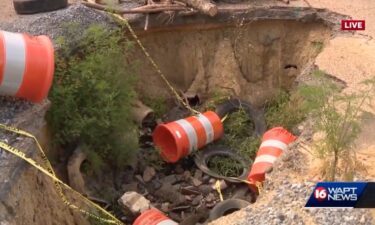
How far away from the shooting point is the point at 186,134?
262 inches

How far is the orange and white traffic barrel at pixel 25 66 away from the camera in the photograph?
4.63 meters

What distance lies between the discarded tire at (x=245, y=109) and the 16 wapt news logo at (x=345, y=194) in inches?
142

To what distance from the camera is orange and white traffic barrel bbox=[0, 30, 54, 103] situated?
463cm

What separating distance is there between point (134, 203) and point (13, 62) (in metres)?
2.04

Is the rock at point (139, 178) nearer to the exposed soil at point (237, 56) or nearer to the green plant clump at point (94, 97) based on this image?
the exposed soil at point (237, 56)

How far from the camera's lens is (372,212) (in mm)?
4262

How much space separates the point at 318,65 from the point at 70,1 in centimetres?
358

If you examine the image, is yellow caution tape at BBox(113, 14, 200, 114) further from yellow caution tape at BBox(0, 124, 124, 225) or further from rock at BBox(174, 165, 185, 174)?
yellow caution tape at BBox(0, 124, 124, 225)

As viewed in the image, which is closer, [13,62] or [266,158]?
[13,62]

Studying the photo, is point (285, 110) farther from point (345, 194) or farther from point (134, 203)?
point (345, 194)

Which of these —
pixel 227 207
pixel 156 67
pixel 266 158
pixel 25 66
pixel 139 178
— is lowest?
pixel 139 178

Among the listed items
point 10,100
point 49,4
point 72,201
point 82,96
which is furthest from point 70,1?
point 72,201

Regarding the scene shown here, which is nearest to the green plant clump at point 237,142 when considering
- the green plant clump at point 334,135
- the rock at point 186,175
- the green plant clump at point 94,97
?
the rock at point 186,175

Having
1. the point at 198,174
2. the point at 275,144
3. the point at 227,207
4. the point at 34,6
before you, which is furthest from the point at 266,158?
the point at 34,6
